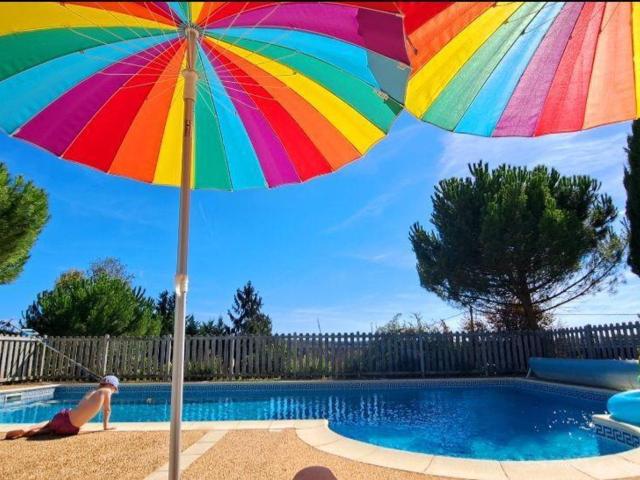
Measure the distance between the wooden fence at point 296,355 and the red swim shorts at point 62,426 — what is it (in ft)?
24.1

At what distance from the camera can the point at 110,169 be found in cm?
286

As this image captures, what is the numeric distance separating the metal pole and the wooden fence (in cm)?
1053

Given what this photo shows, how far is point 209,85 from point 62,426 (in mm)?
3986

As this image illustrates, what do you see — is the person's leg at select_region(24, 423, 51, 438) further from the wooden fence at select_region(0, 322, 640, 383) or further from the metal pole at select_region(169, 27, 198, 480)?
the wooden fence at select_region(0, 322, 640, 383)

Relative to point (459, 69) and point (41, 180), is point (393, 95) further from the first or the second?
point (41, 180)

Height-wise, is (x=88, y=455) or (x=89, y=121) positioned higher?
(x=89, y=121)

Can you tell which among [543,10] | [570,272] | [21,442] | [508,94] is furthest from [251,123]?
[570,272]

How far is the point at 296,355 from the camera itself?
12102mm

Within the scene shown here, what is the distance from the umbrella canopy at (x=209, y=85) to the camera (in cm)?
198

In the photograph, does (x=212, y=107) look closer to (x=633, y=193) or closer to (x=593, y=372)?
(x=593, y=372)

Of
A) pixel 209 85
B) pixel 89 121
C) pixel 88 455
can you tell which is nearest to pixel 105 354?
pixel 88 455

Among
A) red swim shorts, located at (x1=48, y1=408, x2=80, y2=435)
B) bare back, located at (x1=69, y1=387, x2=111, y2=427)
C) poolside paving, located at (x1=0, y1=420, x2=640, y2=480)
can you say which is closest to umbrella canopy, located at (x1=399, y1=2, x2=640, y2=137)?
poolside paving, located at (x1=0, y1=420, x2=640, y2=480)

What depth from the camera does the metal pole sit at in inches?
71.2

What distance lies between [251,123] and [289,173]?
1.39 ft
